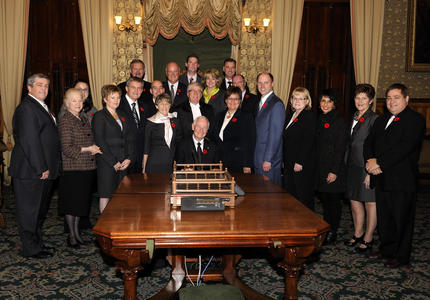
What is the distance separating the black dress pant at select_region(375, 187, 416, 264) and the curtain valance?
5346mm

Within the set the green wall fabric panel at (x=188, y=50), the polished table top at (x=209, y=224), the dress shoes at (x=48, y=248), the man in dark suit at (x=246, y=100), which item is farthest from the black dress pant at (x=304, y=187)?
the green wall fabric panel at (x=188, y=50)

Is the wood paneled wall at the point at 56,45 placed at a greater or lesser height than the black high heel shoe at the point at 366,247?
greater

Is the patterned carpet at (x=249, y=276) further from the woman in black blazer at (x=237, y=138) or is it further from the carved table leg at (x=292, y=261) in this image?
the woman in black blazer at (x=237, y=138)

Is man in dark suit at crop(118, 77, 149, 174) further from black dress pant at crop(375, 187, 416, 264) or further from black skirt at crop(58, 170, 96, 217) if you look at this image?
black dress pant at crop(375, 187, 416, 264)

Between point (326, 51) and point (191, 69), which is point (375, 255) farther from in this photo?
point (326, 51)

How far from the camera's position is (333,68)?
8.55 meters

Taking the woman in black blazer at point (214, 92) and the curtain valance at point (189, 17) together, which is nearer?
the woman in black blazer at point (214, 92)

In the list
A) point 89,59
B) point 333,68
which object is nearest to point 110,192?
point 89,59

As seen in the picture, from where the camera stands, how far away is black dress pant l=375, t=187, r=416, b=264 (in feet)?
12.0

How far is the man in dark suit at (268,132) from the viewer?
14.5ft

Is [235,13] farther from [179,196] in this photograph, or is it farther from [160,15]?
[179,196]

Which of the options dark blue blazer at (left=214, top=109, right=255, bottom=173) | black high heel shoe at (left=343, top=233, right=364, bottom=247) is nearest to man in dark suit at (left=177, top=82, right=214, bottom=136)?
dark blue blazer at (left=214, top=109, right=255, bottom=173)

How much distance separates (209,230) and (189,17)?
6648 mm

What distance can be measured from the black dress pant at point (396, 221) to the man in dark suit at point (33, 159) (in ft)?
10.7
